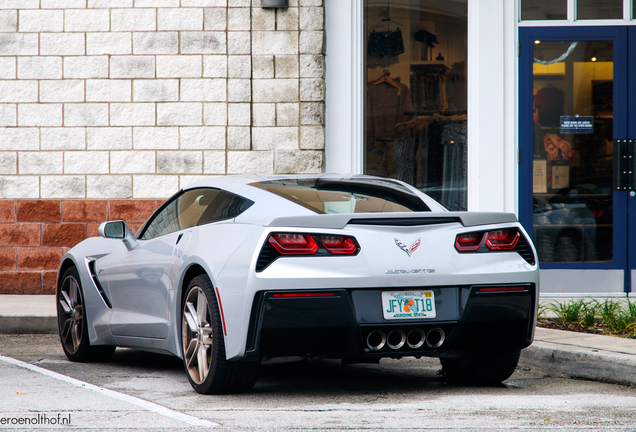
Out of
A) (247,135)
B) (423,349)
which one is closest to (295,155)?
(247,135)

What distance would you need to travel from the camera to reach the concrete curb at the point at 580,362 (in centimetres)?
536

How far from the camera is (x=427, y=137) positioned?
33.6ft

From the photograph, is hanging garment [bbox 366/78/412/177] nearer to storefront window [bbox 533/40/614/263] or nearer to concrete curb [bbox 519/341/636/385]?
storefront window [bbox 533/40/614/263]

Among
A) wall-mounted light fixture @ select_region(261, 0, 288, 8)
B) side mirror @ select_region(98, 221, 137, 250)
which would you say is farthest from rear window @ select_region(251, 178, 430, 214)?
wall-mounted light fixture @ select_region(261, 0, 288, 8)

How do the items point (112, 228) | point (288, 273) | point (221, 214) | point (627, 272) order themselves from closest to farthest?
point (288, 273), point (221, 214), point (112, 228), point (627, 272)

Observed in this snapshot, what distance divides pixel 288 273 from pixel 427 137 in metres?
6.23

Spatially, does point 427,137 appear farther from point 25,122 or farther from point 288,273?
point 288,273

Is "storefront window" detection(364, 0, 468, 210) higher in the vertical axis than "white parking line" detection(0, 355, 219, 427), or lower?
higher

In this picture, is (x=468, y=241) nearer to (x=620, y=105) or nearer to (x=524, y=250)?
(x=524, y=250)

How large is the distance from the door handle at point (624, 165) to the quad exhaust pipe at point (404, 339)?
588cm

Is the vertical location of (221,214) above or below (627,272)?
above

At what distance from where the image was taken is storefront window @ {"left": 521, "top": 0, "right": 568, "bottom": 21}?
9789 millimetres

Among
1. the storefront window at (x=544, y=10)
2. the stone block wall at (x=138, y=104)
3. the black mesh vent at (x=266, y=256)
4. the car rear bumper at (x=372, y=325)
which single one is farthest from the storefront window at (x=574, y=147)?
the black mesh vent at (x=266, y=256)

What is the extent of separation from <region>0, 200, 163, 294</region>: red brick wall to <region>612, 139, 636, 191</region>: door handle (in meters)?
5.39
